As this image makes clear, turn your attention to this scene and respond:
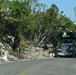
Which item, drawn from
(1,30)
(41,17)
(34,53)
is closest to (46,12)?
(41,17)

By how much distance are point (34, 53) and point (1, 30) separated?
8548 mm

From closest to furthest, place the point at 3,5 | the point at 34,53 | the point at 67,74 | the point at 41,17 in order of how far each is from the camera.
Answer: the point at 67,74 < the point at 3,5 < the point at 34,53 < the point at 41,17

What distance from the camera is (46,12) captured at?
8238 cm

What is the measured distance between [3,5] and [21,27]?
7.74m

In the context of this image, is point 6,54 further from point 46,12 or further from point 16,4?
point 46,12

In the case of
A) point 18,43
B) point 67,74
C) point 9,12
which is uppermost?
point 9,12

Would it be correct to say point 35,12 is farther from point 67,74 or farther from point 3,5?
point 67,74

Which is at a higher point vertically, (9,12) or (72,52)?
(9,12)

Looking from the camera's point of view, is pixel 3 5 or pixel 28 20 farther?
pixel 28 20

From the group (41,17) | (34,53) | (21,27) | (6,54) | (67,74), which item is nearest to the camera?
(67,74)

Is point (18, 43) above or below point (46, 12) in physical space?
below

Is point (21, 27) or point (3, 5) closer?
point (3, 5)

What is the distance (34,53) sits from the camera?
60.2 meters

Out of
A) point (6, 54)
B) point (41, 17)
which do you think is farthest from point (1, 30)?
point (41, 17)
